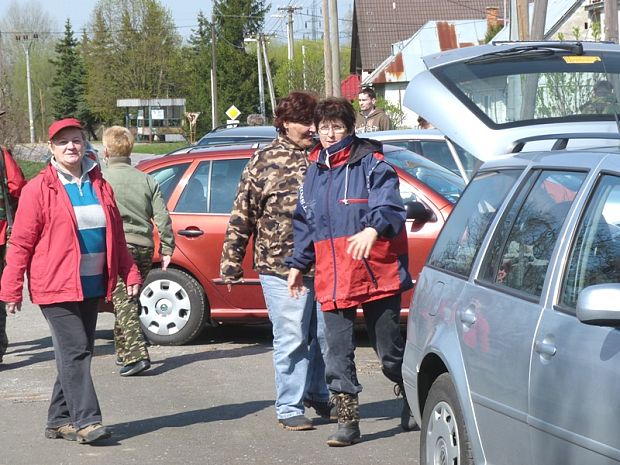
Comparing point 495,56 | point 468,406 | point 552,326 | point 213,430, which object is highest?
point 495,56

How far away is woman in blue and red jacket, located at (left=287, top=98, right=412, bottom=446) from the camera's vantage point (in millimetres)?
6574

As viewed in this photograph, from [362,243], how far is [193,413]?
221cm

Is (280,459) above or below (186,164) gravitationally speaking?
below

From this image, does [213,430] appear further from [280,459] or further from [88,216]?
[88,216]

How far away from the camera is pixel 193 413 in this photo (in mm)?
7953

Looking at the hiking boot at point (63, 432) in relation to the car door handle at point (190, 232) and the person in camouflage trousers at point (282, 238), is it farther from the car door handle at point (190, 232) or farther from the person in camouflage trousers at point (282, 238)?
the car door handle at point (190, 232)

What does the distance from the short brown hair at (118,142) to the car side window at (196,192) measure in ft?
3.42

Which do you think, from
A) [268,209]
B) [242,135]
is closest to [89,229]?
[268,209]

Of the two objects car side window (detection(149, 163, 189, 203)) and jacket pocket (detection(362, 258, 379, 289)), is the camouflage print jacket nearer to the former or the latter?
jacket pocket (detection(362, 258, 379, 289))

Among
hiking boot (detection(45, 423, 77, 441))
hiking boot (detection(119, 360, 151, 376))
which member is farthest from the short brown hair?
hiking boot (detection(45, 423, 77, 441))

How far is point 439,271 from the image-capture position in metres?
5.66

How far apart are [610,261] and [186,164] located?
687 centimetres

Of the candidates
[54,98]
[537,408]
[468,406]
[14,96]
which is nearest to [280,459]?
[468,406]

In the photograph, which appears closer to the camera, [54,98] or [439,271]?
[439,271]
